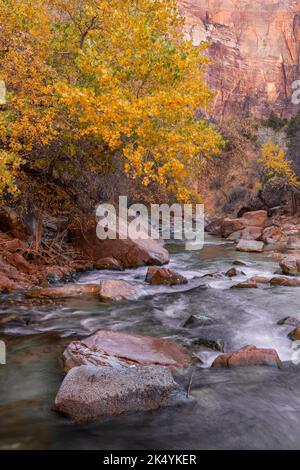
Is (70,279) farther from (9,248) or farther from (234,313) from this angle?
(234,313)

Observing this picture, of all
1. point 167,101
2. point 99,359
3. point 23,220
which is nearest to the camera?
point 99,359

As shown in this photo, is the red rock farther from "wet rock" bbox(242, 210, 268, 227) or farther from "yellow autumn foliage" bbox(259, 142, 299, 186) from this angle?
"yellow autumn foliage" bbox(259, 142, 299, 186)

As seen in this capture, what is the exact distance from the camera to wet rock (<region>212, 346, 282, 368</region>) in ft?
18.3

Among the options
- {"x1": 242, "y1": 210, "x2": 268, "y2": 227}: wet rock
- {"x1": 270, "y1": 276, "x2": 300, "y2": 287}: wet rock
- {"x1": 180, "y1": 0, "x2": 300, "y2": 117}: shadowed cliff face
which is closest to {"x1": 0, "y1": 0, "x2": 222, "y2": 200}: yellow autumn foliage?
{"x1": 270, "y1": 276, "x2": 300, "y2": 287}: wet rock

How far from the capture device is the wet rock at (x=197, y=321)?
751 centimetres

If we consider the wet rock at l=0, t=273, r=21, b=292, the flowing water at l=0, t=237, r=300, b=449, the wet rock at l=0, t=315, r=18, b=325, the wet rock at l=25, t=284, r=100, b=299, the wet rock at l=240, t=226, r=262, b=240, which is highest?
the wet rock at l=240, t=226, r=262, b=240

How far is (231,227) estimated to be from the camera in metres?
26.1

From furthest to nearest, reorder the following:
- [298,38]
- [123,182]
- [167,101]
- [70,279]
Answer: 1. [298,38]
2. [123,182]
3. [70,279]
4. [167,101]

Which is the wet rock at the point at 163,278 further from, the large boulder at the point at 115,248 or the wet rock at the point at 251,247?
the wet rock at the point at 251,247

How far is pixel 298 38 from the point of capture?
91438mm

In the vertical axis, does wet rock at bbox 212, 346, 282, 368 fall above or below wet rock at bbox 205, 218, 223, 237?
below

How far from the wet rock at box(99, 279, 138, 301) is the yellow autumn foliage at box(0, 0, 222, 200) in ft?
8.17

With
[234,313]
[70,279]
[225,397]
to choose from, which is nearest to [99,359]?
[225,397]

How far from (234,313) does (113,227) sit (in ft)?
20.0
